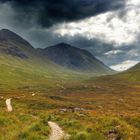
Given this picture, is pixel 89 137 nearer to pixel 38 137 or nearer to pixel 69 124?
pixel 38 137

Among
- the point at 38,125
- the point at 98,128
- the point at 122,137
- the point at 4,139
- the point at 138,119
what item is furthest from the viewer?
the point at 138,119

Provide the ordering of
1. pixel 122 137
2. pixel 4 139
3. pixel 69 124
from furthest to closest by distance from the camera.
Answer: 1. pixel 69 124
2. pixel 122 137
3. pixel 4 139

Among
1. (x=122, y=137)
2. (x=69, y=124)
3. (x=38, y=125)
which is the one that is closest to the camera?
(x=122, y=137)

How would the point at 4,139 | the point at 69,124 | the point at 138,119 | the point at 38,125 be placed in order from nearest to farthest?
the point at 4,139, the point at 38,125, the point at 138,119, the point at 69,124

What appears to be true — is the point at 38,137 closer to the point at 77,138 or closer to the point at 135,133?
the point at 77,138

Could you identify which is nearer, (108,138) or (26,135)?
(26,135)

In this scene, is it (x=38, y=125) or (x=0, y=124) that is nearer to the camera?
(x=38, y=125)

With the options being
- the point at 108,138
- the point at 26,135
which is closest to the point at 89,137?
the point at 108,138

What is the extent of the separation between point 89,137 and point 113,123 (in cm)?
895

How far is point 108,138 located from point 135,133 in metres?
2.16

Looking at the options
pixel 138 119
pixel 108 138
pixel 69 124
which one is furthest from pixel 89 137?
pixel 69 124

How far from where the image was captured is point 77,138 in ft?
75.2

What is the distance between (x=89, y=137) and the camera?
23.0m

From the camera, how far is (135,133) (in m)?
25.5
